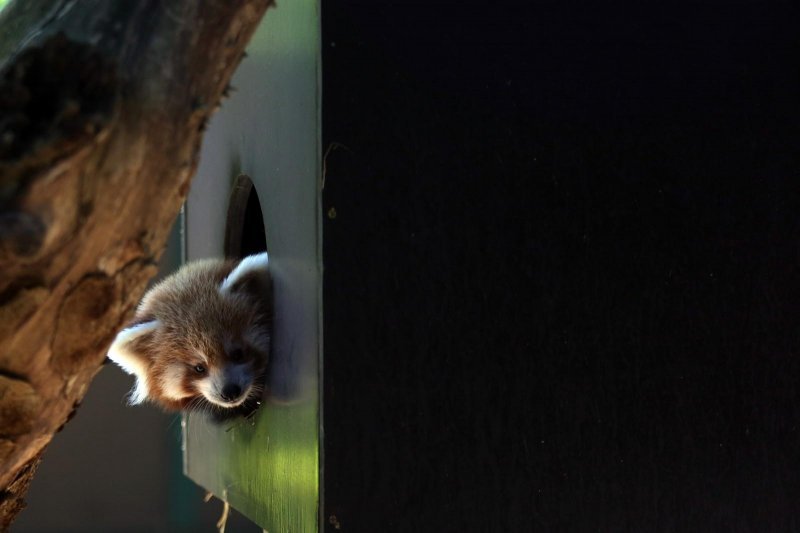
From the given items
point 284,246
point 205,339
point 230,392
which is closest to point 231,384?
point 230,392

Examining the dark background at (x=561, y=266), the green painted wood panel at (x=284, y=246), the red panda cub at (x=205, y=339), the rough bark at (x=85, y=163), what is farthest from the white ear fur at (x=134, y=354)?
the rough bark at (x=85, y=163)

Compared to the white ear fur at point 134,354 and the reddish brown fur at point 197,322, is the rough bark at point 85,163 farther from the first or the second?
the white ear fur at point 134,354

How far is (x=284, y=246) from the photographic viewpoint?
1.95 m

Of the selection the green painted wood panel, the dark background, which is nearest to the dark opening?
the green painted wood panel

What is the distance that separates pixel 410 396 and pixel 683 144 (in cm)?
68

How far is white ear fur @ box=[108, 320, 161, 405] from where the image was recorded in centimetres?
244

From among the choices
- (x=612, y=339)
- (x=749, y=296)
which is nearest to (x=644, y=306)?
(x=612, y=339)

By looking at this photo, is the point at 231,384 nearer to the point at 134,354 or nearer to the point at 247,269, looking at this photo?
the point at 247,269

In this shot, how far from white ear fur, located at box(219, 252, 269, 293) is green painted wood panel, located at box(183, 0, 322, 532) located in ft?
0.47

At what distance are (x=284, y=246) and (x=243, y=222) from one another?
0.73 meters

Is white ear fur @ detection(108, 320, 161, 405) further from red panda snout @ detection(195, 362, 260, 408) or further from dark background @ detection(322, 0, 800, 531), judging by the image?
dark background @ detection(322, 0, 800, 531)

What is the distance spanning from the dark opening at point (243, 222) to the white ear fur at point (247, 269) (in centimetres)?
9

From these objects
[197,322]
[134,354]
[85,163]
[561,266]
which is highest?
[85,163]

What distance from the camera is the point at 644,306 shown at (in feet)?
6.05
